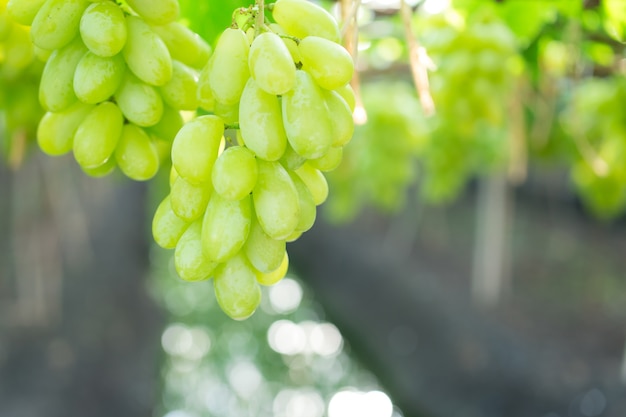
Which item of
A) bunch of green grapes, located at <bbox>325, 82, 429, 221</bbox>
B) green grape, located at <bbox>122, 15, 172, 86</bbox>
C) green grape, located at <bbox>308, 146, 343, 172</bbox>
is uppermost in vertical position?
green grape, located at <bbox>122, 15, 172, 86</bbox>

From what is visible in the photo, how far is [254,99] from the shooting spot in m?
0.25

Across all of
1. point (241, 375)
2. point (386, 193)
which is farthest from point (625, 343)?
point (241, 375)

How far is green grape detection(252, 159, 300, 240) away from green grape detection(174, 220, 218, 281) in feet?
0.10

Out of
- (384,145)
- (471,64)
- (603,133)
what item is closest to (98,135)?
(471,64)

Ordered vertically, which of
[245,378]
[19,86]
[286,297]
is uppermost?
[19,86]

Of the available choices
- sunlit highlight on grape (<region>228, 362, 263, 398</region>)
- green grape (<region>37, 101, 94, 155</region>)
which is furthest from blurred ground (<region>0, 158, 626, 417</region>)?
sunlit highlight on grape (<region>228, 362, 263, 398</region>)

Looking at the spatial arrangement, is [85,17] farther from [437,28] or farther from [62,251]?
[62,251]

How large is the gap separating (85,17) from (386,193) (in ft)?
5.09

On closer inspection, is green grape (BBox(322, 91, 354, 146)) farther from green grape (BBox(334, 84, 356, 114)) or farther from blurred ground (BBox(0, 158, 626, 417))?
blurred ground (BBox(0, 158, 626, 417))

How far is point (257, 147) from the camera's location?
9.7 inches

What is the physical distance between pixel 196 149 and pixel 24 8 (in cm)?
13

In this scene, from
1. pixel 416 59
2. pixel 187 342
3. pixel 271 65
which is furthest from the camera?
pixel 187 342

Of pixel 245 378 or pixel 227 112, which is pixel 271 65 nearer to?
→ pixel 227 112

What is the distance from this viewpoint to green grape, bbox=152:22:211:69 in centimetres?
33
